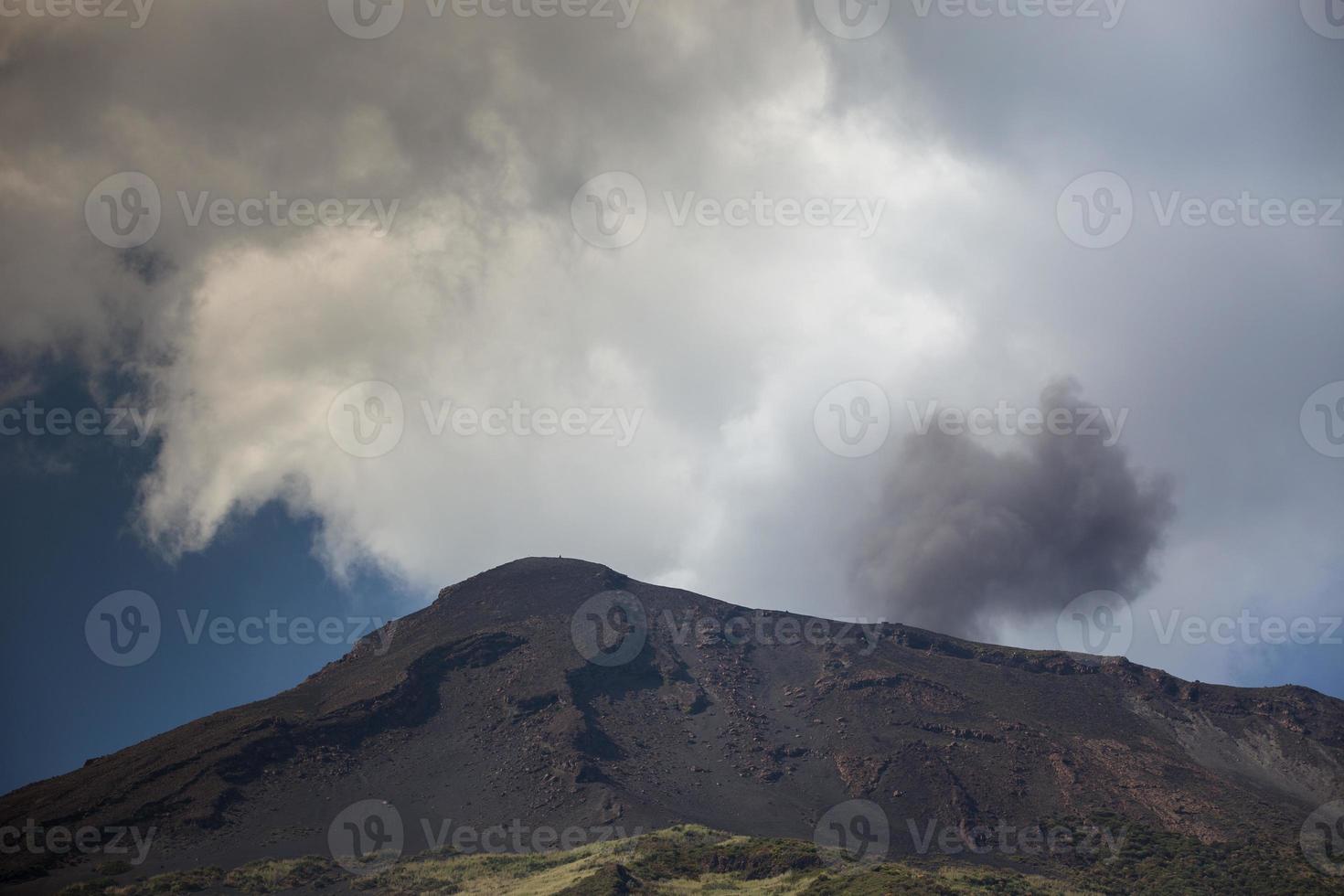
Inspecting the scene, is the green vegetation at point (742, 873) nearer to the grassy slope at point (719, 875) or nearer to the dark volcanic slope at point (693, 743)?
the grassy slope at point (719, 875)

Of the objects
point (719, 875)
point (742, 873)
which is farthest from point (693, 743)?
point (719, 875)

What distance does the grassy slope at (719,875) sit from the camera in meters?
103

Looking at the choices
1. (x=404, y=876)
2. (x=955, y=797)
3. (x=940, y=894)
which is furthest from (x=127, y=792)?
(x=955, y=797)

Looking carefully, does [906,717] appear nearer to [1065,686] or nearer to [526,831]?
[1065,686]

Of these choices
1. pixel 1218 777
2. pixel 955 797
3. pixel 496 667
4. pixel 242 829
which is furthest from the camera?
pixel 496 667

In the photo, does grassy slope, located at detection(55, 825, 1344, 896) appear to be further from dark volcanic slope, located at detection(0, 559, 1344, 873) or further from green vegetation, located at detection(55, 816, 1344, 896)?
dark volcanic slope, located at detection(0, 559, 1344, 873)

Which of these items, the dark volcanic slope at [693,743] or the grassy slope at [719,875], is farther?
the dark volcanic slope at [693,743]

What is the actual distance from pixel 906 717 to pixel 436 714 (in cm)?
6989

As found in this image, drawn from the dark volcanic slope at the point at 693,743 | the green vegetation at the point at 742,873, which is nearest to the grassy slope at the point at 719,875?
the green vegetation at the point at 742,873

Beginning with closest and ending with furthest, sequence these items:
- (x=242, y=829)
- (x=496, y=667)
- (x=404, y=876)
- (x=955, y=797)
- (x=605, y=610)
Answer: (x=404, y=876) → (x=242, y=829) → (x=955, y=797) → (x=496, y=667) → (x=605, y=610)

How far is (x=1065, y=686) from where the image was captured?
170m

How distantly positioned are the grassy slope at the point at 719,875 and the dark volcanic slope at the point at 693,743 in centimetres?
615

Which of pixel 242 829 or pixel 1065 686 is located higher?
pixel 1065 686

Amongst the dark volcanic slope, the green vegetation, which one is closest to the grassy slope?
the green vegetation
